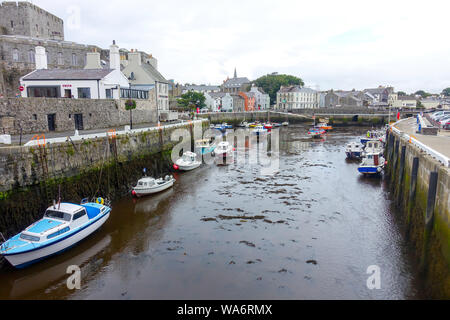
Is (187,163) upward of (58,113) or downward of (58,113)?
downward

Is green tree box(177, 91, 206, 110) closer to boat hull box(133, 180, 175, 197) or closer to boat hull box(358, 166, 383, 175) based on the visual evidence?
boat hull box(358, 166, 383, 175)

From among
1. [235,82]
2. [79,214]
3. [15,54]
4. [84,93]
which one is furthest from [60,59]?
[235,82]

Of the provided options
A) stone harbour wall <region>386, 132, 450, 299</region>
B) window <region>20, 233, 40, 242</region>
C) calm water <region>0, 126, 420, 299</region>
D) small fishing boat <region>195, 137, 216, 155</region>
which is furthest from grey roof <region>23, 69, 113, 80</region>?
stone harbour wall <region>386, 132, 450, 299</region>

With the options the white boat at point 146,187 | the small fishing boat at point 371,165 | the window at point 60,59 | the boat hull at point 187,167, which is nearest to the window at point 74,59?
the window at point 60,59

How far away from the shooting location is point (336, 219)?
16484 mm

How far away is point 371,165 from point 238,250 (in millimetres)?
17606

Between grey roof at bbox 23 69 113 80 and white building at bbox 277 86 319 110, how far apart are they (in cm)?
9066

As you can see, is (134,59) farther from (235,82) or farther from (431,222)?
(235,82)

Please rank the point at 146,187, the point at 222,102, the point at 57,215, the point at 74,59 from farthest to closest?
the point at 222,102, the point at 74,59, the point at 146,187, the point at 57,215

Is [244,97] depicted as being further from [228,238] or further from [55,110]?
[228,238]

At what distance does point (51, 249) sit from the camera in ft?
38.9

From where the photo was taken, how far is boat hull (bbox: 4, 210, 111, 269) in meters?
11.0
